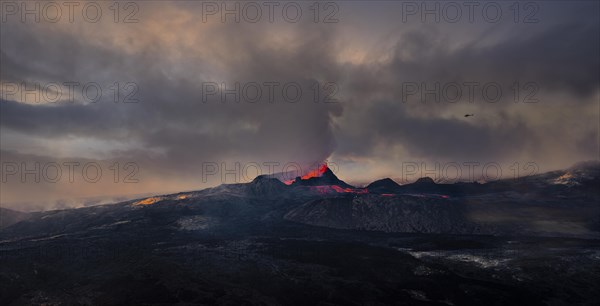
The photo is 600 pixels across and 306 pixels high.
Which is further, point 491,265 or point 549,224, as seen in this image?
point 549,224

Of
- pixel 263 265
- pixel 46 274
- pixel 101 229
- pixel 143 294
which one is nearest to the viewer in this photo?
pixel 143 294

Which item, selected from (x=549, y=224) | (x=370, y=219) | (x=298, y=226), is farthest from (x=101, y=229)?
(x=549, y=224)

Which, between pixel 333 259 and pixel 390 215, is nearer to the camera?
pixel 333 259

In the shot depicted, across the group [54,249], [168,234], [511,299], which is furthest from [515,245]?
[54,249]

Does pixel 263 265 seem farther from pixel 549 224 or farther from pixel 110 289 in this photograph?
pixel 549 224

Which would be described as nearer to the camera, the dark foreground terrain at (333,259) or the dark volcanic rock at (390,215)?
the dark foreground terrain at (333,259)

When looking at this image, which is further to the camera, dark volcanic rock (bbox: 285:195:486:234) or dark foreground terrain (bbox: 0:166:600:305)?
dark volcanic rock (bbox: 285:195:486:234)

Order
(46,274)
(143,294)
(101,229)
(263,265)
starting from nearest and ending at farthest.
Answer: (143,294), (46,274), (263,265), (101,229)

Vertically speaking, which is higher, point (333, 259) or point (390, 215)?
point (390, 215)
